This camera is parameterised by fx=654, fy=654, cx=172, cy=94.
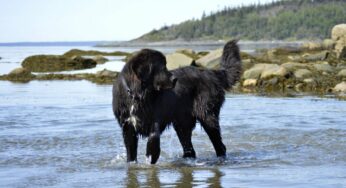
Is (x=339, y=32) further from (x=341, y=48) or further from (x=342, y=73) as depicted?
(x=342, y=73)

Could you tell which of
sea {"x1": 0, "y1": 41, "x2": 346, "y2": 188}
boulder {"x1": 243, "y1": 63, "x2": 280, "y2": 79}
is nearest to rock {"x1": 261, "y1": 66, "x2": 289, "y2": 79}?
boulder {"x1": 243, "y1": 63, "x2": 280, "y2": 79}

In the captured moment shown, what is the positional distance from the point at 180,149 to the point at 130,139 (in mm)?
2026

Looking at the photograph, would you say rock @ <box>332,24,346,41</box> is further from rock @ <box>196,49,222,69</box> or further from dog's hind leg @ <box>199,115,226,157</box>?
dog's hind leg @ <box>199,115,226,157</box>

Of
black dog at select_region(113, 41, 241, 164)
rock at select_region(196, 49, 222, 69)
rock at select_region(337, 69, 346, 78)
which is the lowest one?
rock at select_region(337, 69, 346, 78)

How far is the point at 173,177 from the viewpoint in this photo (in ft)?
25.9

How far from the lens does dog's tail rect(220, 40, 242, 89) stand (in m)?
10.2

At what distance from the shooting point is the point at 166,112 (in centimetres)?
894

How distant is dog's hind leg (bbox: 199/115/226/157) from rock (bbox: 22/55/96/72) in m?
25.9

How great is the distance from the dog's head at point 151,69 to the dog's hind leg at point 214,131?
4.45 ft

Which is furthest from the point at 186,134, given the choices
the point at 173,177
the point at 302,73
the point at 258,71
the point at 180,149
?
the point at 302,73

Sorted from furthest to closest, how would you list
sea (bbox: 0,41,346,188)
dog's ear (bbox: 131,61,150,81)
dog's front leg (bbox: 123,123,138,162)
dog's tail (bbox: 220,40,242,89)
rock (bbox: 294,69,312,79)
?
rock (bbox: 294,69,312,79)
dog's tail (bbox: 220,40,242,89)
dog's front leg (bbox: 123,123,138,162)
dog's ear (bbox: 131,61,150,81)
sea (bbox: 0,41,346,188)

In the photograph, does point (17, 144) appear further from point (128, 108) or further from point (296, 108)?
point (296, 108)

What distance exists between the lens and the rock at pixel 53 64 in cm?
3525

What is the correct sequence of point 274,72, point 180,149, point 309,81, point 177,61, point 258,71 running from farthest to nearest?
point 177,61, point 258,71, point 274,72, point 309,81, point 180,149
